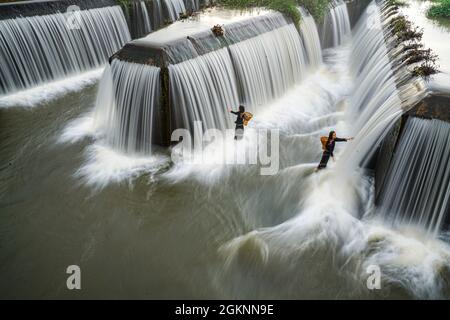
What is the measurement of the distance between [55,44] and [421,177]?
13893 mm

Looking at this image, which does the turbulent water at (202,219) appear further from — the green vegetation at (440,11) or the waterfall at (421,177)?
the green vegetation at (440,11)

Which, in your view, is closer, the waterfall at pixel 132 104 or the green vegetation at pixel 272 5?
the waterfall at pixel 132 104

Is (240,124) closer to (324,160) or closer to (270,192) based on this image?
(270,192)

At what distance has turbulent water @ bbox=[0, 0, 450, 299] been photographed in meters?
7.04

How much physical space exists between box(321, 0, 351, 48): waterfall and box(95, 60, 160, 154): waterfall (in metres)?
11.4

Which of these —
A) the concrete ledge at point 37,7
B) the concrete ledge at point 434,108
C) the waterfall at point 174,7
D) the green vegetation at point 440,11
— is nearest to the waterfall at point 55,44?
the concrete ledge at point 37,7

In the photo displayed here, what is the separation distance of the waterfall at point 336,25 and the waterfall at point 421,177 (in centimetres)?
1155

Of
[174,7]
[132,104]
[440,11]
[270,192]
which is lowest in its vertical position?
[270,192]

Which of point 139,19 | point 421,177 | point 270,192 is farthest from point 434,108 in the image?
point 139,19

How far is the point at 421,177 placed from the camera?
794cm

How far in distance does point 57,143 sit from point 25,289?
5321 millimetres

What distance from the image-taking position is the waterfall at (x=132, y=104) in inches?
392
